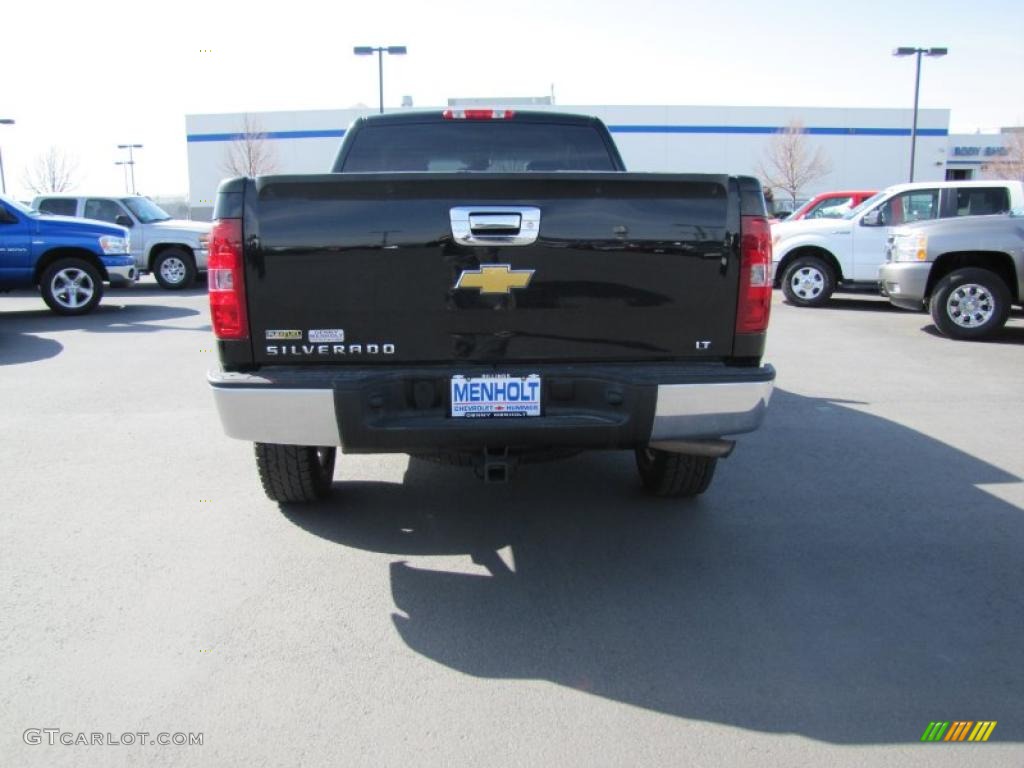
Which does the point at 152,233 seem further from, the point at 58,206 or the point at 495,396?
the point at 495,396

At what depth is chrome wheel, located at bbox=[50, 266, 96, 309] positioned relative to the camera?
497 inches

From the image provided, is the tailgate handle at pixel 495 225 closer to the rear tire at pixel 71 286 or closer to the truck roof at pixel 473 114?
the truck roof at pixel 473 114

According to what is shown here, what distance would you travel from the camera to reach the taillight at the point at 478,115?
5.26 meters

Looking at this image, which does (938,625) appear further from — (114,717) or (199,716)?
(114,717)

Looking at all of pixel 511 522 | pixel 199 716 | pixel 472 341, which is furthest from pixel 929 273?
pixel 199 716

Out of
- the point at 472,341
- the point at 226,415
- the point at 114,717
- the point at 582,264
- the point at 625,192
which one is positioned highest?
the point at 625,192

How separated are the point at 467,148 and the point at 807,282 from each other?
32.2ft

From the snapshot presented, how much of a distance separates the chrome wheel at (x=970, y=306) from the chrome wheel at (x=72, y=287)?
1194 centimetres

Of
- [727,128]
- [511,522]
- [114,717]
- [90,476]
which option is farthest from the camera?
[727,128]

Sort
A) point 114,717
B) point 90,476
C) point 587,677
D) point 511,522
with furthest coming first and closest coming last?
point 90,476, point 511,522, point 587,677, point 114,717

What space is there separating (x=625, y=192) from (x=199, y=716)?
239 centimetres

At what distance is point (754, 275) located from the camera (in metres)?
3.45

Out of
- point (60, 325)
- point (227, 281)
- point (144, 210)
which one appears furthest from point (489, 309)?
point (144, 210)

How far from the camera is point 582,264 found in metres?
3.36
